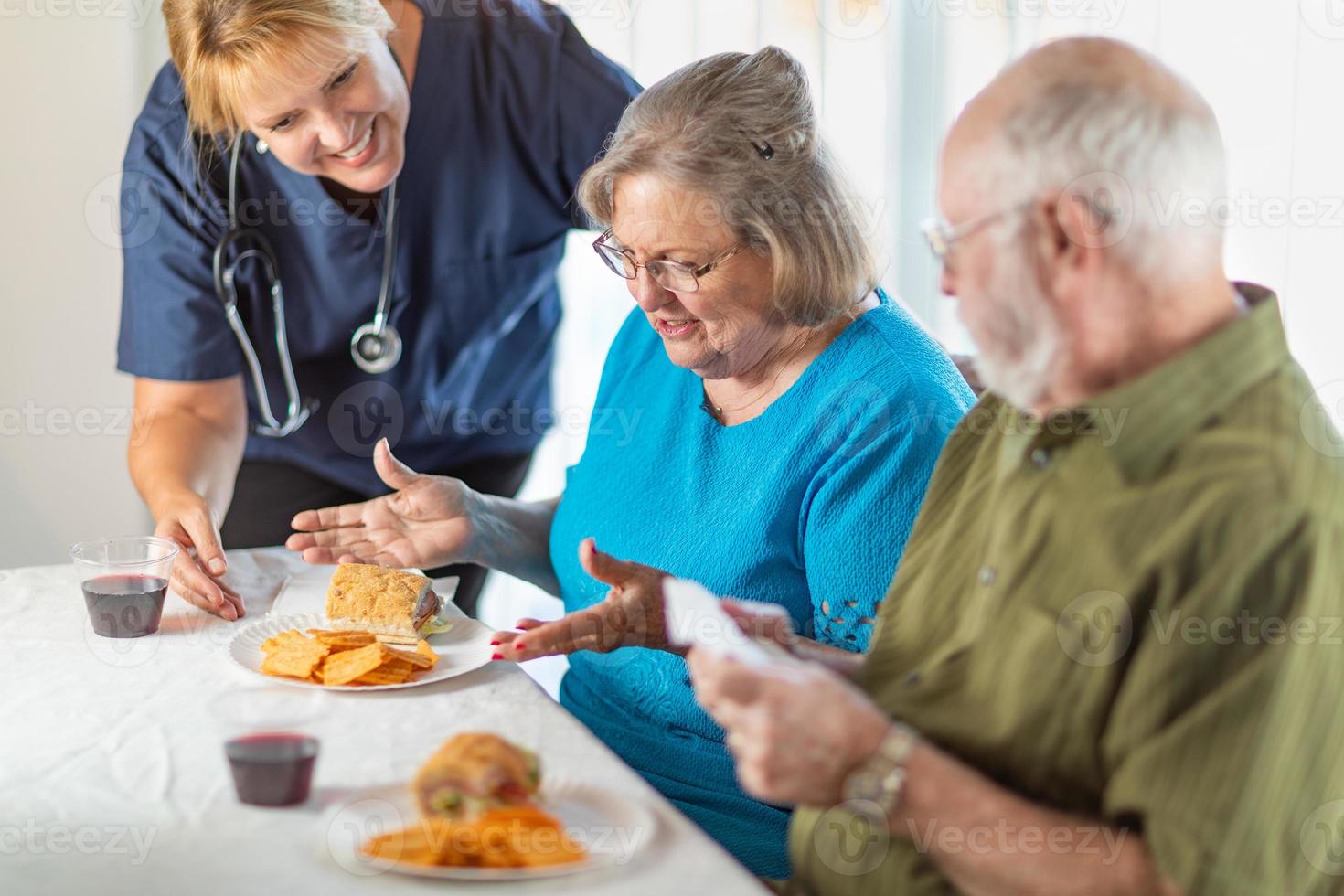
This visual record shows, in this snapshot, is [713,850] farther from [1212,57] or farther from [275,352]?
[1212,57]

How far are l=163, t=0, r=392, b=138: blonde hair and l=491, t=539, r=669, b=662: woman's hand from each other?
2.77ft

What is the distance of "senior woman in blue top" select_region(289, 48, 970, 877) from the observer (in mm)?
1423

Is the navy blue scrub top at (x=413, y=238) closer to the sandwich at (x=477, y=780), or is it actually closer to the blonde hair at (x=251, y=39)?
the blonde hair at (x=251, y=39)

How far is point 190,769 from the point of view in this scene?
1.13m

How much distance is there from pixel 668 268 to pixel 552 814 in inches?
29.7

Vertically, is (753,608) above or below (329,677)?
above

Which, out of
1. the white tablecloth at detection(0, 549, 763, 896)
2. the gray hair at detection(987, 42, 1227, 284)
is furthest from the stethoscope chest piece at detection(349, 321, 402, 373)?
the gray hair at detection(987, 42, 1227, 284)

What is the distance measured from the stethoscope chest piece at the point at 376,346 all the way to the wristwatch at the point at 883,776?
1.53 m

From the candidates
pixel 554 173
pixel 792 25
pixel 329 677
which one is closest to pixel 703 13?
pixel 792 25

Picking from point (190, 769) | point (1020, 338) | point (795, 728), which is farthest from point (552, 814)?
point (1020, 338)

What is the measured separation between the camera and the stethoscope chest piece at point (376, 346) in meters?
2.25

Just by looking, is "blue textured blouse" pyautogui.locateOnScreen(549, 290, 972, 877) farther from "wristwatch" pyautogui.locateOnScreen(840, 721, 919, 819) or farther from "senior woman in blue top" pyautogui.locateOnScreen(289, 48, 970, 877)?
"wristwatch" pyautogui.locateOnScreen(840, 721, 919, 819)

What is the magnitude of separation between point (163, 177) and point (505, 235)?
1.87 ft

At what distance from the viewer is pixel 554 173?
2.23 m
